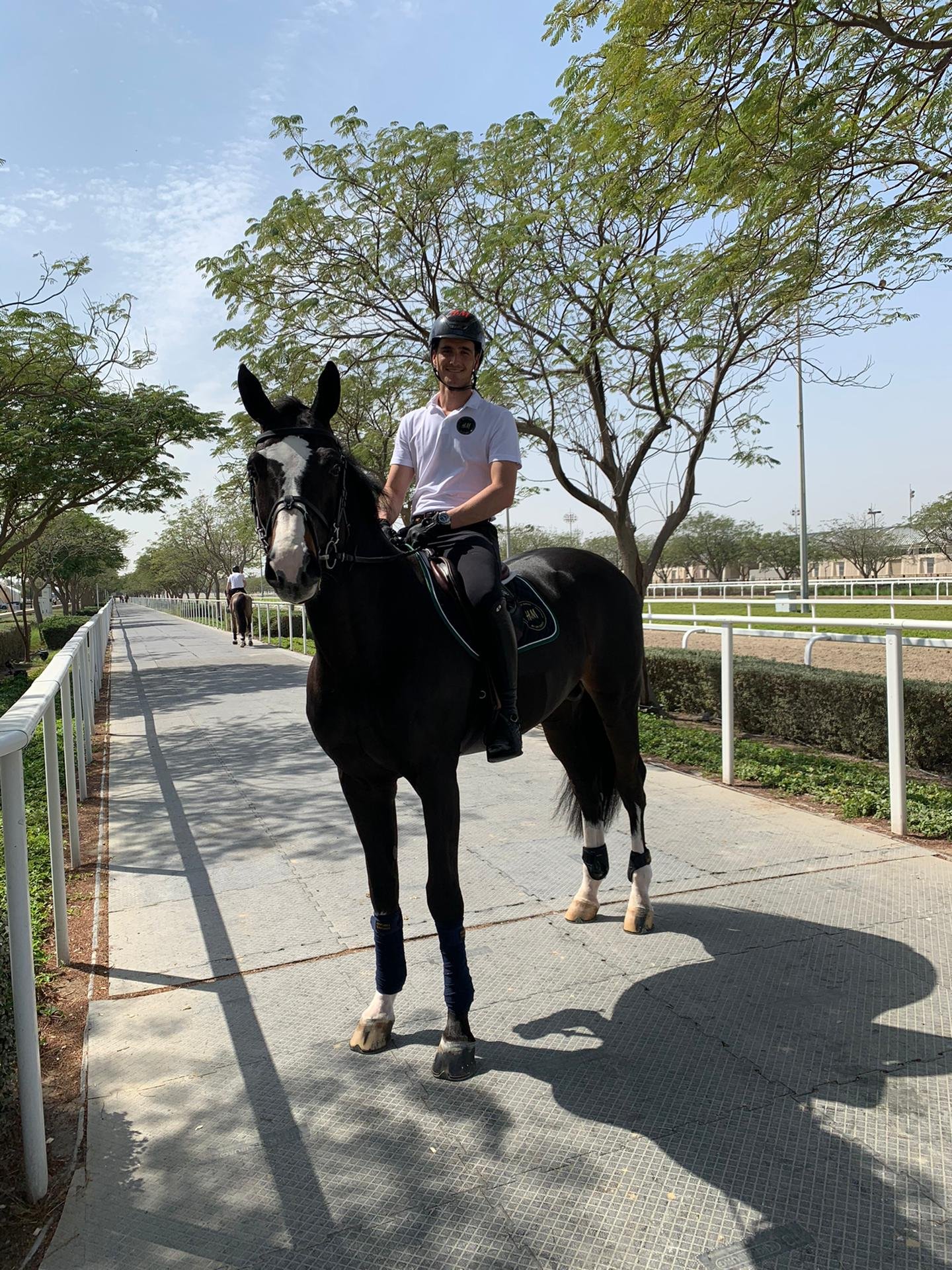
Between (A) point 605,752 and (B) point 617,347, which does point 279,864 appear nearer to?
(A) point 605,752

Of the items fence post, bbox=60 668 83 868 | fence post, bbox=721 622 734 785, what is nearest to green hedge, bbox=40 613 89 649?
fence post, bbox=60 668 83 868

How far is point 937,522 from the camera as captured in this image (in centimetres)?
5688

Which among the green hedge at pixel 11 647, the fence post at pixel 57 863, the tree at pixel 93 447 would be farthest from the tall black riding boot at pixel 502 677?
the green hedge at pixel 11 647

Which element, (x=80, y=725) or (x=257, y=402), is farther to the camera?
(x=80, y=725)

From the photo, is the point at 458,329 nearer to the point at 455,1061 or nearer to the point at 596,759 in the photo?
the point at 596,759

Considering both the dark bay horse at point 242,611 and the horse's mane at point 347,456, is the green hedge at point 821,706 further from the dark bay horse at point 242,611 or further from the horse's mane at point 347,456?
the dark bay horse at point 242,611

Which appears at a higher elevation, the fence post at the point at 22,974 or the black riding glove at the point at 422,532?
the black riding glove at the point at 422,532

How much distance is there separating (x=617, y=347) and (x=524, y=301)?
1.30 metres

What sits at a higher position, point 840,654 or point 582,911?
point 840,654

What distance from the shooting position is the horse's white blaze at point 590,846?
380cm

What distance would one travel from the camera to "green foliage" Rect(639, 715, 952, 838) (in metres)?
5.30

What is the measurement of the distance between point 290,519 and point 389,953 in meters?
1.66

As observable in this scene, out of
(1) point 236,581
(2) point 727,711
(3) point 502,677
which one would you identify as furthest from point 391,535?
(1) point 236,581

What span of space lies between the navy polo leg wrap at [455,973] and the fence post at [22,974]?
122 cm
